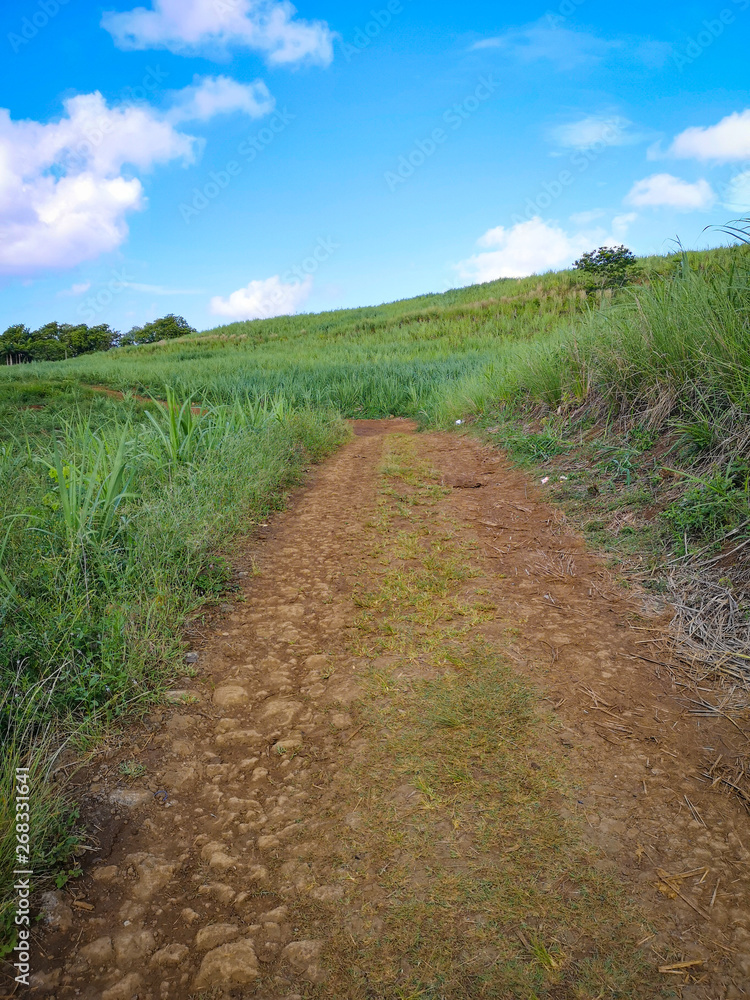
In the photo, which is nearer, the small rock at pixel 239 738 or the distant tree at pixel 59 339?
the small rock at pixel 239 738

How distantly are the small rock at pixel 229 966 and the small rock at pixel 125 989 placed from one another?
0.41 feet

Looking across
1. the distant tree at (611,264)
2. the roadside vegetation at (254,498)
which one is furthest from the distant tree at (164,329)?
the roadside vegetation at (254,498)

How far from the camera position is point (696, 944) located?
3.84ft

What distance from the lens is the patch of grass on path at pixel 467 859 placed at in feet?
3.73

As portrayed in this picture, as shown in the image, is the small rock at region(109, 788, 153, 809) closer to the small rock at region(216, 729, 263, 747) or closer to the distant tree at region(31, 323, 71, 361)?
the small rock at region(216, 729, 263, 747)

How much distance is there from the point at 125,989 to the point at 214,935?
19 cm

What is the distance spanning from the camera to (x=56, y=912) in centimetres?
132

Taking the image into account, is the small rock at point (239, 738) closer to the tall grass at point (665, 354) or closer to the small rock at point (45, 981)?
the small rock at point (45, 981)

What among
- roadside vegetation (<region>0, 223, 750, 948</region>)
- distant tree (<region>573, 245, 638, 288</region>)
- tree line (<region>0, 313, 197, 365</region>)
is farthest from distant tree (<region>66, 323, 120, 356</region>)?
roadside vegetation (<region>0, 223, 750, 948</region>)

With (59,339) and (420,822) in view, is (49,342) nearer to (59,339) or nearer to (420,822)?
(59,339)

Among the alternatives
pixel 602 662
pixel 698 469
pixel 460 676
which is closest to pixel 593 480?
pixel 698 469

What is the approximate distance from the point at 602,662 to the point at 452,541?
1397 millimetres

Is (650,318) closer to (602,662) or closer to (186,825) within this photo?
(602,662)

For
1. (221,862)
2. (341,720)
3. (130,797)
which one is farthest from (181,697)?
(221,862)
